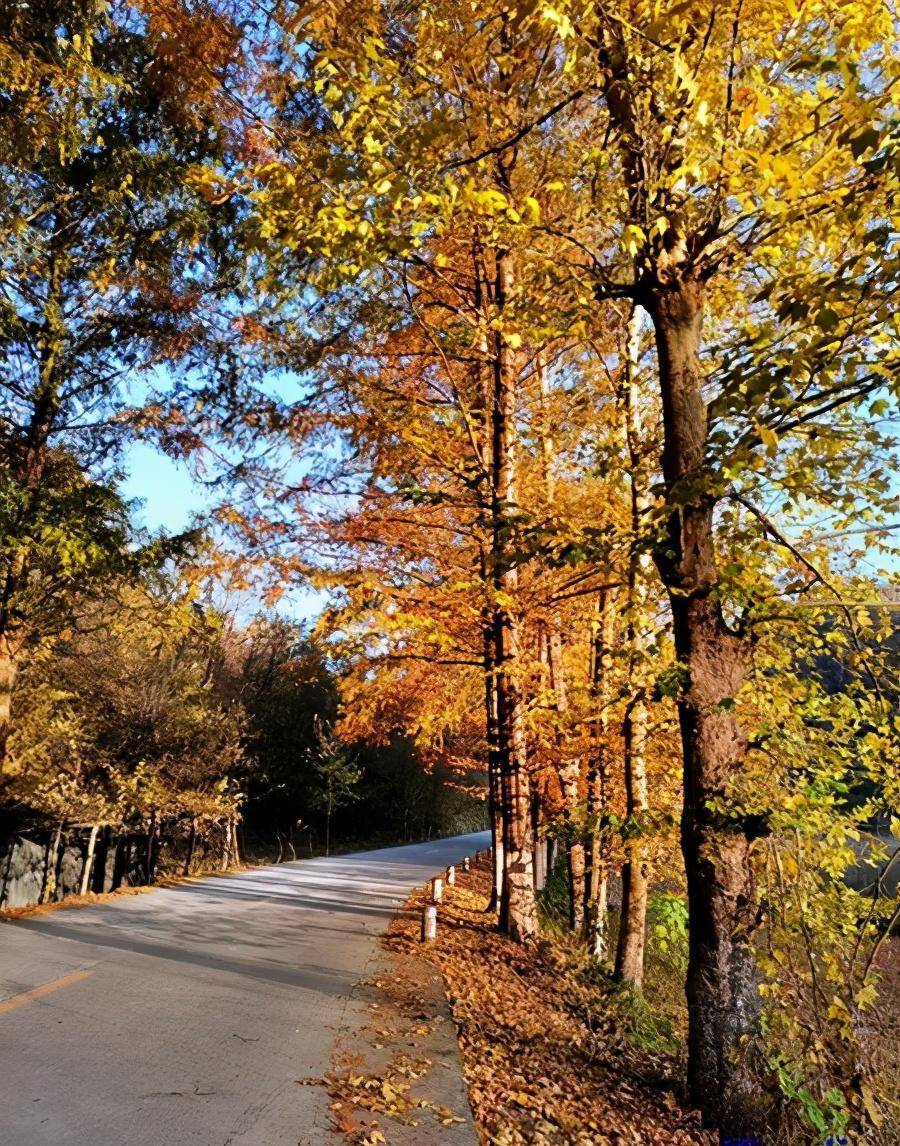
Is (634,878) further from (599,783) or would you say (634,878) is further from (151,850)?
(151,850)

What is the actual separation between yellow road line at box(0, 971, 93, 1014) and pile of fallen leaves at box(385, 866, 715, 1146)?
3.57 metres

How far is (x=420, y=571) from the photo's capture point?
12.8 m

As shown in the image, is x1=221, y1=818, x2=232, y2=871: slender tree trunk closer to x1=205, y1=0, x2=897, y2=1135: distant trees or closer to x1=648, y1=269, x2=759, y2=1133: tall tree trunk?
x1=205, y1=0, x2=897, y2=1135: distant trees

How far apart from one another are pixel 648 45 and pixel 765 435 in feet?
8.47

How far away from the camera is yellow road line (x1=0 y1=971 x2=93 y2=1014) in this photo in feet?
20.1

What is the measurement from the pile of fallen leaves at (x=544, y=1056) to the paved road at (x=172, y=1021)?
1.09 meters

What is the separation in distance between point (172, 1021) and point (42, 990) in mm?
1449

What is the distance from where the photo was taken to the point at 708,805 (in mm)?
4914

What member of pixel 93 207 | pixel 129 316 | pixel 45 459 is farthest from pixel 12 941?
pixel 93 207

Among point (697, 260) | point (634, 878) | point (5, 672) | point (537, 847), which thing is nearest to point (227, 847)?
point (537, 847)

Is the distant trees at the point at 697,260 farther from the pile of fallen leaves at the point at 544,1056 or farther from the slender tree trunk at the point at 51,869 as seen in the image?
the slender tree trunk at the point at 51,869

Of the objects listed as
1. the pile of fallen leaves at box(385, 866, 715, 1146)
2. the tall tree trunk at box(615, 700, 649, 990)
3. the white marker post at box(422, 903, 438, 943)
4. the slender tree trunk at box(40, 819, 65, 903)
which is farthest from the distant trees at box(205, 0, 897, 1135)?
the slender tree trunk at box(40, 819, 65, 903)

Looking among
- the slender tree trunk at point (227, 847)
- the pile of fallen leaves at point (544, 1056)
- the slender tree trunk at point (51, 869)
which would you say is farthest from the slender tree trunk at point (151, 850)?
the pile of fallen leaves at point (544, 1056)

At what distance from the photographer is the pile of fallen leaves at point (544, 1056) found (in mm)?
5188
